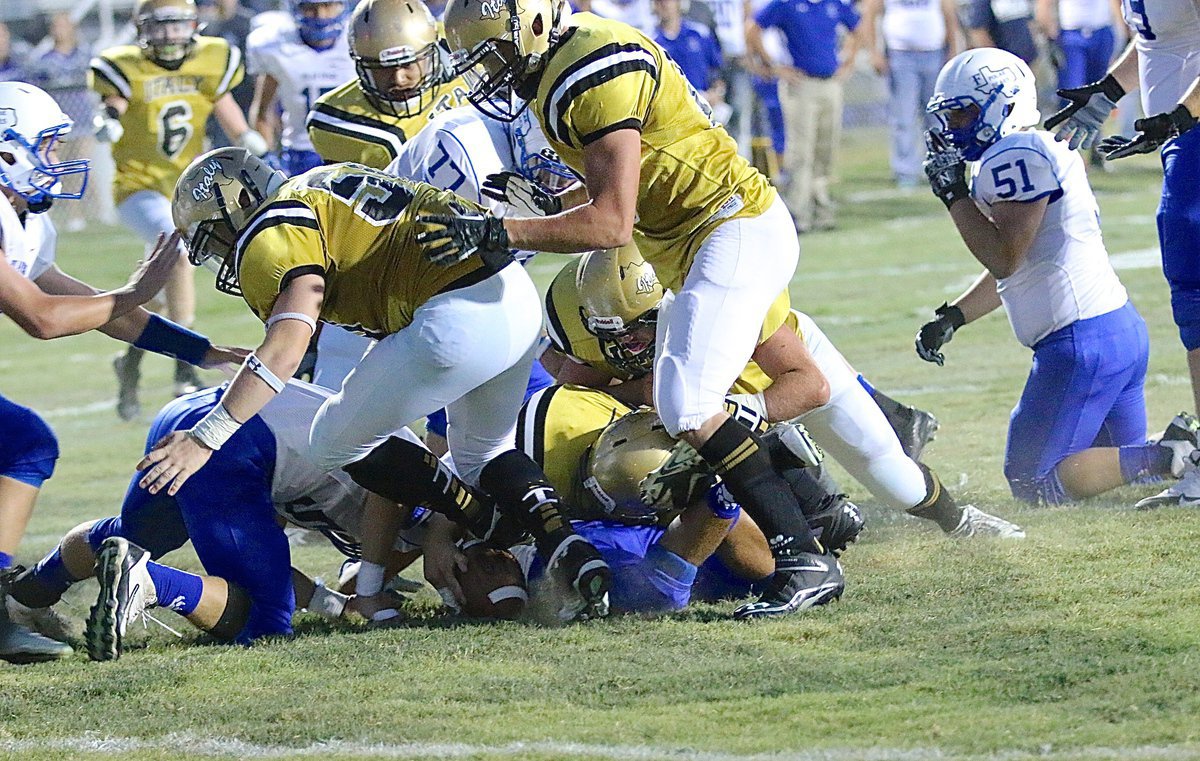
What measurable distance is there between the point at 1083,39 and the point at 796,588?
10.5 m

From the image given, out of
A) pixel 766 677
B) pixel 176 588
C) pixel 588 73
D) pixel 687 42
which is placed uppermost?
pixel 588 73

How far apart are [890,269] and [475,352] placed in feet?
23.6

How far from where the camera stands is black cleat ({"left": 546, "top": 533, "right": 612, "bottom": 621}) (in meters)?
3.90

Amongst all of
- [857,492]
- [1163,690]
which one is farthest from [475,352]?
[857,492]

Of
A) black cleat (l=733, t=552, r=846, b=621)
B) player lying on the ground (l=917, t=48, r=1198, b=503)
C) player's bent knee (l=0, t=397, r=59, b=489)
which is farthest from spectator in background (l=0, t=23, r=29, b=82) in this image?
black cleat (l=733, t=552, r=846, b=621)

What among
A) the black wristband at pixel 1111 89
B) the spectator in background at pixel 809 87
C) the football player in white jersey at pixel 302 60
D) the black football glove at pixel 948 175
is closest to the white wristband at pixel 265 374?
the black football glove at pixel 948 175

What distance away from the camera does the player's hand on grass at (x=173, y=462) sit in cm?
356

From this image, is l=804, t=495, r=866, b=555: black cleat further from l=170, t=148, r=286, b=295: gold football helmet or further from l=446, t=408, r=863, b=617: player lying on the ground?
l=170, t=148, r=286, b=295: gold football helmet

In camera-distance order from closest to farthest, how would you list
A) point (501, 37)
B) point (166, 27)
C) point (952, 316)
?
1. point (501, 37)
2. point (952, 316)
3. point (166, 27)

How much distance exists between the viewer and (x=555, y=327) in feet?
14.9

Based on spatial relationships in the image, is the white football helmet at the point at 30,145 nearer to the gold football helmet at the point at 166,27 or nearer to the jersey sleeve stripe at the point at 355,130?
the jersey sleeve stripe at the point at 355,130

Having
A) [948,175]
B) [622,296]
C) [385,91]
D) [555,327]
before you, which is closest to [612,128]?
[622,296]

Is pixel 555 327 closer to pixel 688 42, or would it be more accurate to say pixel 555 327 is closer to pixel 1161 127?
pixel 1161 127

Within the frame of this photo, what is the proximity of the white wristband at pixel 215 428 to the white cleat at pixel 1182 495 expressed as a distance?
2.57m
